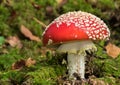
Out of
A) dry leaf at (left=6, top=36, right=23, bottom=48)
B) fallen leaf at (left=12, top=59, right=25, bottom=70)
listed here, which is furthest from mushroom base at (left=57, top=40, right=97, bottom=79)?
dry leaf at (left=6, top=36, right=23, bottom=48)

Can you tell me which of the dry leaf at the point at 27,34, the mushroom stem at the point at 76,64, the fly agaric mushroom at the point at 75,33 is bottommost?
the mushroom stem at the point at 76,64

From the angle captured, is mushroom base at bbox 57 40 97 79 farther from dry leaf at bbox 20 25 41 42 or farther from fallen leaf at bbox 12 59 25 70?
dry leaf at bbox 20 25 41 42

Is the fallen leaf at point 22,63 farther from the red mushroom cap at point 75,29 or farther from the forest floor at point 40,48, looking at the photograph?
the red mushroom cap at point 75,29

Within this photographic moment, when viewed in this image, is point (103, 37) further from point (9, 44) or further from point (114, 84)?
point (9, 44)

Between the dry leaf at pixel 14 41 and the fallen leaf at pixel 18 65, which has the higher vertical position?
the dry leaf at pixel 14 41

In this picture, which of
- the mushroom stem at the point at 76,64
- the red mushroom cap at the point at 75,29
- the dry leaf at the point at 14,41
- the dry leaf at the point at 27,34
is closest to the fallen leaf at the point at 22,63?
the mushroom stem at the point at 76,64

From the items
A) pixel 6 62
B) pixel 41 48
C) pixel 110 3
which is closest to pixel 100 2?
pixel 110 3
